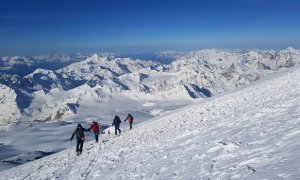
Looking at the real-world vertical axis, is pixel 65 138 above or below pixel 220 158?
below

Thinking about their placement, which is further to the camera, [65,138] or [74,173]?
[65,138]

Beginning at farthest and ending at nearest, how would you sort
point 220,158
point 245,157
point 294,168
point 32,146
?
point 32,146 < point 220,158 < point 245,157 < point 294,168

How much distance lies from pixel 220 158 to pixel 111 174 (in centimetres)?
550

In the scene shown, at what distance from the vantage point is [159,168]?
14.7m

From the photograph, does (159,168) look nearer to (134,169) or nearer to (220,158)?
(134,169)

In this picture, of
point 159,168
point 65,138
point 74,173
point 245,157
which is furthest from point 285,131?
point 65,138

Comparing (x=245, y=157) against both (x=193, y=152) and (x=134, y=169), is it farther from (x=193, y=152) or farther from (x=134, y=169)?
(x=134, y=169)

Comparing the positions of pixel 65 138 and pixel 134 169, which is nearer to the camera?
pixel 134 169

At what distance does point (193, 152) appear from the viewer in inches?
616

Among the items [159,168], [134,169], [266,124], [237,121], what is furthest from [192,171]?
[237,121]

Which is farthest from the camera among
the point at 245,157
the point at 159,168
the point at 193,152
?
the point at 193,152

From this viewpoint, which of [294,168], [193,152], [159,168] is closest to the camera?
[294,168]

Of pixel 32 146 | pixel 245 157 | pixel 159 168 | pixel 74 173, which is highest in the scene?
pixel 245 157

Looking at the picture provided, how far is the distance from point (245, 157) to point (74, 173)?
10032 mm
